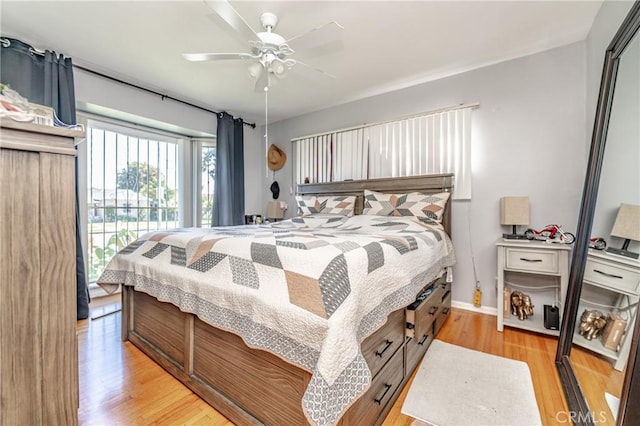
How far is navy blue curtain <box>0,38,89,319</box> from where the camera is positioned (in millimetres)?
2270

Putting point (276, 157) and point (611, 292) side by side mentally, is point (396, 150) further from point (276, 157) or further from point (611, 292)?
point (611, 292)

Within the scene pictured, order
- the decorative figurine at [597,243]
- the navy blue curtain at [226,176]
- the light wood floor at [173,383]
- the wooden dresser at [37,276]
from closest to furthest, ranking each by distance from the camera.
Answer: the wooden dresser at [37,276] → the light wood floor at [173,383] → the decorative figurine at [597,243] → the navy blue curtain at [226,176]

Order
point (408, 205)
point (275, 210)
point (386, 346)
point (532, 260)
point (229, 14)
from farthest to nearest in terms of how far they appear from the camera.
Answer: point (275, 210) < point (408, 205) < point (532, 260) < point (229, 14) < point (386, 346)

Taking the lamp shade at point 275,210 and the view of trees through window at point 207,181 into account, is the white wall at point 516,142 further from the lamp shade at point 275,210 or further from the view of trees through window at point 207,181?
the view of trees through window at point 207,181

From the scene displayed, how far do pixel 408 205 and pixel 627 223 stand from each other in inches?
60.3

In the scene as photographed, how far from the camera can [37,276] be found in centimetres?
56

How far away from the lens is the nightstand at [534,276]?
2.15 metres

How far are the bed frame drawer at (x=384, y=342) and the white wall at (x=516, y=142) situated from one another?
171 centimetres

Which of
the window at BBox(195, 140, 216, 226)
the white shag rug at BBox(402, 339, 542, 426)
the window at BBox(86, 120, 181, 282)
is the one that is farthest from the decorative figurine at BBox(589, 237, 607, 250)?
the window at BBox(86, 120, 181, 282)

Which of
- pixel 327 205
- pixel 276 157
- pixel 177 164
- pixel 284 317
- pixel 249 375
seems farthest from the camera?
pixel 276 157

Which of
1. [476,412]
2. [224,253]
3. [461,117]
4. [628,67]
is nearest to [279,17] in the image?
[224,253]

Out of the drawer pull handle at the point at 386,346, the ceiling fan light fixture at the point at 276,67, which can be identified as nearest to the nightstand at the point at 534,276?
the drawer pull handle at the point at 386,346

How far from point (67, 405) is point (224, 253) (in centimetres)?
83

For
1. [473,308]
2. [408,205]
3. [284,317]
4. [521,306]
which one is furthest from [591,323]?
[284,317]
